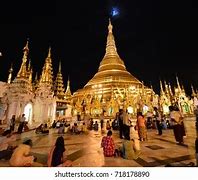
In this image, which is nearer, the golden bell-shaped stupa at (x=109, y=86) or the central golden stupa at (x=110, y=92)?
the central golden stupa at (x=110, y=92)

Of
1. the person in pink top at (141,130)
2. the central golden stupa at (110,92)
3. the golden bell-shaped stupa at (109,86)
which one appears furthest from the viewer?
the golden bell-shaped stupa at (109,86)

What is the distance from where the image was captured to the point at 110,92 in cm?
1450

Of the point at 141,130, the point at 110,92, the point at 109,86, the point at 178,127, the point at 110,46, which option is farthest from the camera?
the point at 110,46

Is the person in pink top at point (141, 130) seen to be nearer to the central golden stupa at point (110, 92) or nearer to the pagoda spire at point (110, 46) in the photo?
the central golden stupa at point (110, 92)

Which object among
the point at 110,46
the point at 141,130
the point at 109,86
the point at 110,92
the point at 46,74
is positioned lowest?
the point at 141,130

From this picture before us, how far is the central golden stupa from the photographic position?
1362 centimetres

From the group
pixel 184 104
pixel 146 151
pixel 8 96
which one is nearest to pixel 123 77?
pixel 184 104

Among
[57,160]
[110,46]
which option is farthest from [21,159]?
[110,46]

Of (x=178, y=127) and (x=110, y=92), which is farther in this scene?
(x=110, y=92)

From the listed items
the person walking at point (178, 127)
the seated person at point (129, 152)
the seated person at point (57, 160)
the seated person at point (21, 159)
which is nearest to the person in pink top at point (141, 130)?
the person walking at point (178, 127)

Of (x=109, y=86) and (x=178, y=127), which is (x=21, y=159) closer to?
(x=178, y=127)

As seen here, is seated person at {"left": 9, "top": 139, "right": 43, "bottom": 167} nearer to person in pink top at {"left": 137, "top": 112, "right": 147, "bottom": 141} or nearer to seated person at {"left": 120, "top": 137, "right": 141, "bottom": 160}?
seated person at {"left": 120, "top": 137, "right": 141, "bottom": 160}

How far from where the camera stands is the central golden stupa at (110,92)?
13.6 metres
